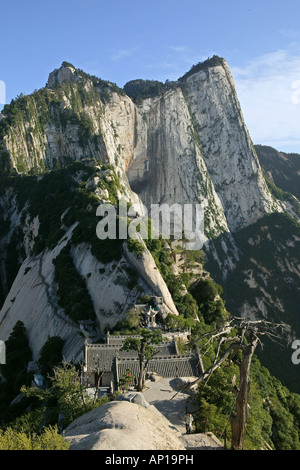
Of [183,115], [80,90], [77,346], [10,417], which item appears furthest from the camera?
[183,115]

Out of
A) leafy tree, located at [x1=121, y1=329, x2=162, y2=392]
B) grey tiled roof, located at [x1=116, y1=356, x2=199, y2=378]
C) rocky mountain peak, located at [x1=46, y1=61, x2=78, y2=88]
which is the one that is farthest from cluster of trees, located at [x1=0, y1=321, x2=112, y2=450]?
rocky mountain peak, located at [x1=46, y1=61, x2=78, y2=88]

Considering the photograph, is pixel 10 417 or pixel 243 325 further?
pixel 10 417

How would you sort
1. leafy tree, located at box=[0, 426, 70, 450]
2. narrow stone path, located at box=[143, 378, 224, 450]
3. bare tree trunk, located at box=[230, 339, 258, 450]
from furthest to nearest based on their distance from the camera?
narrow stone path, located at box=[143, 378, 224, 450]
leafy tree, located at box=[0, 426, 70, 450]
bare tree trunk, located at box=[230, 339, 258, 450]

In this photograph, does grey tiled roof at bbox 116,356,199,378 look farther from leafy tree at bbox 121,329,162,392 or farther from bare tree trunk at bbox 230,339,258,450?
bare tree trunk at bbox 230,339,258,450

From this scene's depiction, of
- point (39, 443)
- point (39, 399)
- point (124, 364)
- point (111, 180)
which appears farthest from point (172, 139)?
point (39, 443)

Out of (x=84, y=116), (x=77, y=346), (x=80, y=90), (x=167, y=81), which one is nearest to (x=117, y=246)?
(x=77, y=346)

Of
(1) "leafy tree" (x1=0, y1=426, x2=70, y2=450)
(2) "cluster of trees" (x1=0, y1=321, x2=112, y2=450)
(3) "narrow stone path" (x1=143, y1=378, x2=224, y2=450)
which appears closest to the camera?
(1) "leafy tree" (x1=0, y1=426, x2=70, y2=450)

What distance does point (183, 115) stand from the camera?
11756cm

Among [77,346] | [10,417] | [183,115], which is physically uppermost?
[183,115]

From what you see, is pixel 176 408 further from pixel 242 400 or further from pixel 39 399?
pixel 39 399

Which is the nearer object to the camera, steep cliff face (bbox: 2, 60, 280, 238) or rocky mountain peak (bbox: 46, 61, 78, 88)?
steep cliff face (bbox: 2, 60, 280, 238)

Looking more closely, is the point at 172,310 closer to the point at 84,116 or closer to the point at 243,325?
the point at 243,325

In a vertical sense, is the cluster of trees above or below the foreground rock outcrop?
below
